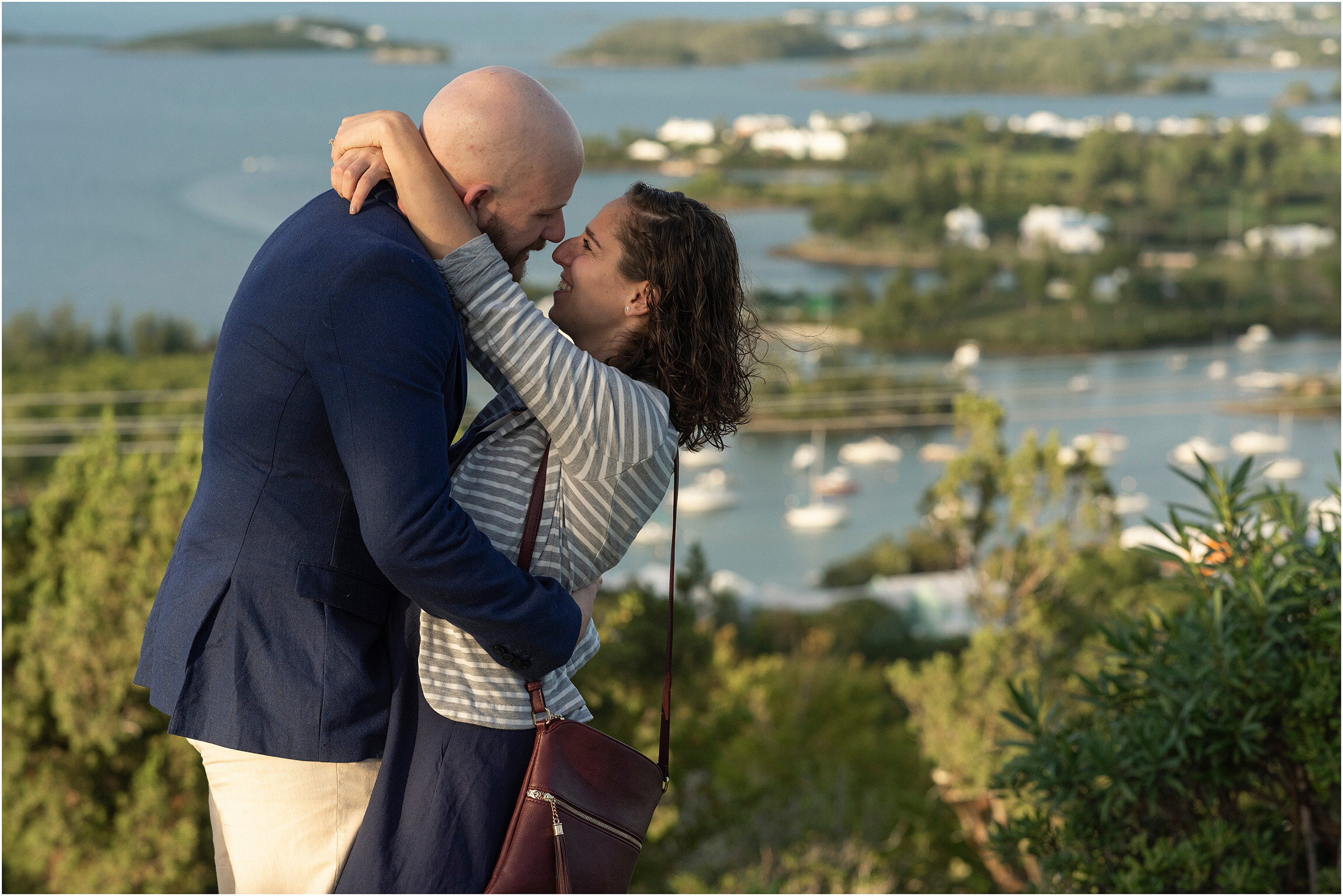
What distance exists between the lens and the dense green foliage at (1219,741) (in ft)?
7.06

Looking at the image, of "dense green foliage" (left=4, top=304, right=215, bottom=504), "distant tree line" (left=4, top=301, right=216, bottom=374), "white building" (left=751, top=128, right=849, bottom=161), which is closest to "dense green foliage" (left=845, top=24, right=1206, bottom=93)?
"white building" (left=751, top=128, right=849, bottom=161)

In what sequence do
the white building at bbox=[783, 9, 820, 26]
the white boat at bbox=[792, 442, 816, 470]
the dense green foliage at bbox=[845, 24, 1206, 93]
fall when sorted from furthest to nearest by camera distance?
the dense green foliage at bbox=[845, 24, 1206, 93], the white building at bbox=[783, 9, 820, 26], the white boat at bbox=[792, 442, 816, 470]

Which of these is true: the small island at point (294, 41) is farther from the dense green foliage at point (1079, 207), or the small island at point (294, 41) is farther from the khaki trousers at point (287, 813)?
the khaki trousers at point (287, 813)

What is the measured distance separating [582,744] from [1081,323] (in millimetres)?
64206

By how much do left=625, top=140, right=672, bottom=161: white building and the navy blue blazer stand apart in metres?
53.4

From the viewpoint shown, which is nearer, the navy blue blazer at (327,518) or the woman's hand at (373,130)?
the navy blue blazer at (327,518)

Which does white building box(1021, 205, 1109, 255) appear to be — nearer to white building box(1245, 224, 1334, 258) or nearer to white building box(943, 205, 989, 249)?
white building box(943, 205, 989, 249)

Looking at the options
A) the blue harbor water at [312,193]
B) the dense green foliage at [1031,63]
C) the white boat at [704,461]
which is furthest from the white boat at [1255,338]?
the white boat at [704,461]

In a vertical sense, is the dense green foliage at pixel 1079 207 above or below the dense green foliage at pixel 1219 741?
below

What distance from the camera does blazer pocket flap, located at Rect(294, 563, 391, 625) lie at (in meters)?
1.23

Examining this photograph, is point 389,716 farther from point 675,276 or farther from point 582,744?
A: point 675,276

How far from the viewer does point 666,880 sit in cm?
1273

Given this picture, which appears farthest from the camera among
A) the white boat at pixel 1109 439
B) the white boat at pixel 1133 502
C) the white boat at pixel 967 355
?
the white boat at pixel 967 355

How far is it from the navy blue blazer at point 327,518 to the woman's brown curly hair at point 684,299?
0.24m
